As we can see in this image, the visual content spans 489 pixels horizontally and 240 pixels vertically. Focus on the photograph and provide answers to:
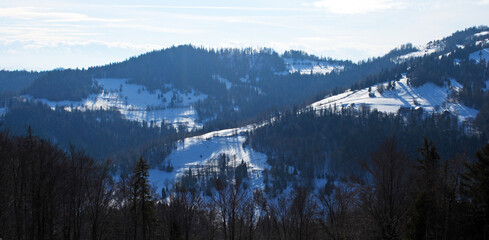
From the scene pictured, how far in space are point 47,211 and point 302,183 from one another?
13316 cm

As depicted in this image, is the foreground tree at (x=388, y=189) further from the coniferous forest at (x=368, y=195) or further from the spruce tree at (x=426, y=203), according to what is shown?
the spruce tree at (x=426, y=203)

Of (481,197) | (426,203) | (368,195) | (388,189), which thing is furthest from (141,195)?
(481,197)

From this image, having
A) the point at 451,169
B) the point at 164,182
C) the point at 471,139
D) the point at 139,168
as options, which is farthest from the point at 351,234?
the point at 471,139

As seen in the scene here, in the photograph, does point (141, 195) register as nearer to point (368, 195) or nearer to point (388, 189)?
point (368, 195)

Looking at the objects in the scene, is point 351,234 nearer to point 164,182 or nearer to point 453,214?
point 453,214

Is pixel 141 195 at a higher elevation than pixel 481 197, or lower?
lower

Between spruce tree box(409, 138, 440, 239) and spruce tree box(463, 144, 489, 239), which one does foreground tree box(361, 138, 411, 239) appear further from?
spruce tree box(463, 144, 489, 239)

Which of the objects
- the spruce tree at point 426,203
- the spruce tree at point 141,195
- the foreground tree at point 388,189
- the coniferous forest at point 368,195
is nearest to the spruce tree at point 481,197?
the coniferous forest at point 368,195

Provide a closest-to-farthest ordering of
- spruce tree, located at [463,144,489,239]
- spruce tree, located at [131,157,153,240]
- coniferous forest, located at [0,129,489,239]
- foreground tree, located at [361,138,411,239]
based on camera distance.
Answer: foreground tree, located at [361,138,411,239]
coniferous forest, located at [0,129,489,239]
spruce tree, located at [463,144,489,239]
spruce tree, located at [131,157,153,240]

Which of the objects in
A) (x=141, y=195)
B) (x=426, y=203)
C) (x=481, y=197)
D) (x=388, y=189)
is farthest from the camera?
(x=141, y=195)

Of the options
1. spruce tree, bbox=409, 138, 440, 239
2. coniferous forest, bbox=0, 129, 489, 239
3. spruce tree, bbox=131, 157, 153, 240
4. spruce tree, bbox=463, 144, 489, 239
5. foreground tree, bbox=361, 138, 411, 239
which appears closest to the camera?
foreground tree, bbox=361, 138, 411, 239

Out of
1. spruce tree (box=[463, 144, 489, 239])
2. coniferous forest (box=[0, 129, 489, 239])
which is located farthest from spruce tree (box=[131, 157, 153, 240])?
spruce tree (box=[463, 144, 489, 239])

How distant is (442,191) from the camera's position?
1566 inches

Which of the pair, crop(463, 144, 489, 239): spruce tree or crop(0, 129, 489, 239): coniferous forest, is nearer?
crop(0, 129, 489, 239): coniferous forest
